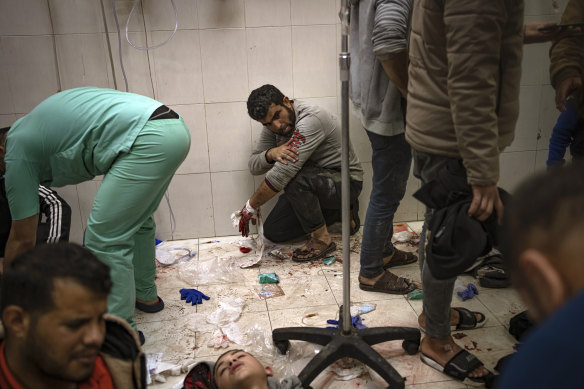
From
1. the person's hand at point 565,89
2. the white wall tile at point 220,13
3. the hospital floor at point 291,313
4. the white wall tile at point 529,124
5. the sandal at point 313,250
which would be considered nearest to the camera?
the person's hand at point 565,89

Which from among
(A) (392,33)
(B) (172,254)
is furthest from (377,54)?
(B) (172,254)

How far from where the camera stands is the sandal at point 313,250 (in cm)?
254

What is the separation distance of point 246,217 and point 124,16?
111 centimetres

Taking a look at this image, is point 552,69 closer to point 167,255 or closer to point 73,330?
point 73,330

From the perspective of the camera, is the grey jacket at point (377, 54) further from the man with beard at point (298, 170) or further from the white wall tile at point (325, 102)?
the white wall tile at point (325, 102)

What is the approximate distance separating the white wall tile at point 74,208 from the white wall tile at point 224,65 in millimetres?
841

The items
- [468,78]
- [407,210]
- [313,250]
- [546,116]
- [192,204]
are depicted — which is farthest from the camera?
[407,210]

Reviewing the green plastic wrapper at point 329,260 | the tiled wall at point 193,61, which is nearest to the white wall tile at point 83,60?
the tiled wall at point 193,61

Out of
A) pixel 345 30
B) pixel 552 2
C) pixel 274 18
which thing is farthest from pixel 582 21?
pixel 274 18

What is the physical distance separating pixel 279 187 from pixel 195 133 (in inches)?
21.1

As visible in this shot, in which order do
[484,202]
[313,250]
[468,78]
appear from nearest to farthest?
[468,78], [484,202], [313,250]

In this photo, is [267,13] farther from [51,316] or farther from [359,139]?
[51,316]

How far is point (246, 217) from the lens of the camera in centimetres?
261

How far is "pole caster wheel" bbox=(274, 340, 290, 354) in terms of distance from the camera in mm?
1850
